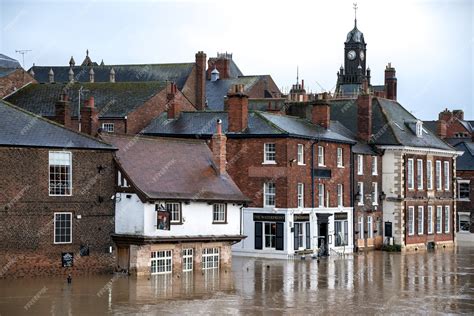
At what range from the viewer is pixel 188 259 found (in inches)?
Answer: 1750

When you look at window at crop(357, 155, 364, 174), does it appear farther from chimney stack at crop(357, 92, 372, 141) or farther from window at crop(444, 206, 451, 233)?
window at crop(444, 206, 451, 233)

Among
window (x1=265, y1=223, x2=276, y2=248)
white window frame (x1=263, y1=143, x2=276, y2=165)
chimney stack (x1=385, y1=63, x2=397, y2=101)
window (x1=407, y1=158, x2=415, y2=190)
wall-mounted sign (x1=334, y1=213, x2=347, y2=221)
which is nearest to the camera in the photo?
window (x1=265, y1=223, x2=276, y2=248)

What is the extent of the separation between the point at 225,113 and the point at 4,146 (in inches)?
820

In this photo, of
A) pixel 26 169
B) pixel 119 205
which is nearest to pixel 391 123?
pixel 119 205

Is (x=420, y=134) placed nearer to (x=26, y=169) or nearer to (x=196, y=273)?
(x=196, y=273)

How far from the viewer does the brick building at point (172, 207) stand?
139 ft

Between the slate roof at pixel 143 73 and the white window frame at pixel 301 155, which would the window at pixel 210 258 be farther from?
the slate roof at pixel 143 73

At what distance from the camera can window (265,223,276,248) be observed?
2135 inches

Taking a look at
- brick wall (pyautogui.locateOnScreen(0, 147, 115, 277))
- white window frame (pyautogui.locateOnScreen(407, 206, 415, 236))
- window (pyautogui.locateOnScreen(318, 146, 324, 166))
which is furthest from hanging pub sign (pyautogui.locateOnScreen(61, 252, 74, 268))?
white window frame (pyautogui.locateOnScreen(407, 206, 415, 236))

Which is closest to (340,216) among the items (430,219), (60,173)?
(430,219)

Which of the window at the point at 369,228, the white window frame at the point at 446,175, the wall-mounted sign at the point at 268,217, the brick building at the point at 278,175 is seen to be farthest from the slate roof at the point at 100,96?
the white window frame at the point at 446,175

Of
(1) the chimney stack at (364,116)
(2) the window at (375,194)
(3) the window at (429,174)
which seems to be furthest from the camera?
(3) the window at (429,174)

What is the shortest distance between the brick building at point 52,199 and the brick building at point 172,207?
994 mm

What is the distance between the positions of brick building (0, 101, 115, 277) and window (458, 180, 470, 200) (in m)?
45.0
